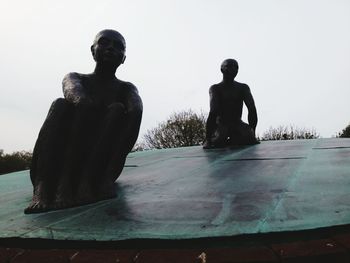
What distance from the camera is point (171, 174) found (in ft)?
11.3

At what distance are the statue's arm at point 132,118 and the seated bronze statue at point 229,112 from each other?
322 centimetres

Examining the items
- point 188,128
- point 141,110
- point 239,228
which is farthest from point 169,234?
point 188,128

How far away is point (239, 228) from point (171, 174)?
1.83 metres

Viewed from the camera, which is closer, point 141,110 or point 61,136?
point 61,136

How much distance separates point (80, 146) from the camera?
259cm

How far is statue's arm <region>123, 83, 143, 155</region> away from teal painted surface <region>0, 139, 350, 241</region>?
1.15 ft

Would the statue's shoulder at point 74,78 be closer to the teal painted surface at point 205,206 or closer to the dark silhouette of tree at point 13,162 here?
the teal painted surface at point 205,206

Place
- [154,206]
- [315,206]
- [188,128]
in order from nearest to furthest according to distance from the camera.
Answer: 1. [315,206]
2. [154,206]
3. [188,128]

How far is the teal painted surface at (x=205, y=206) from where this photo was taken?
1.71 meters

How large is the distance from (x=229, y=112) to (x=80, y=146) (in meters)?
4.10

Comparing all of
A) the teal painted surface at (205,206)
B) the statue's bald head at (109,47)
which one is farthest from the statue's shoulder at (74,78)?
the teal painted surface at (205,206)

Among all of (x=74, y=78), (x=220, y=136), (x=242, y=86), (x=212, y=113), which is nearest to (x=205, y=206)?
(x=74, y=78)

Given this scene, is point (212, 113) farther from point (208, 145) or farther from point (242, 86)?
point (242, 86)

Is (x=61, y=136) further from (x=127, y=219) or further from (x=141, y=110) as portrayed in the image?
(x=127, y=219)
